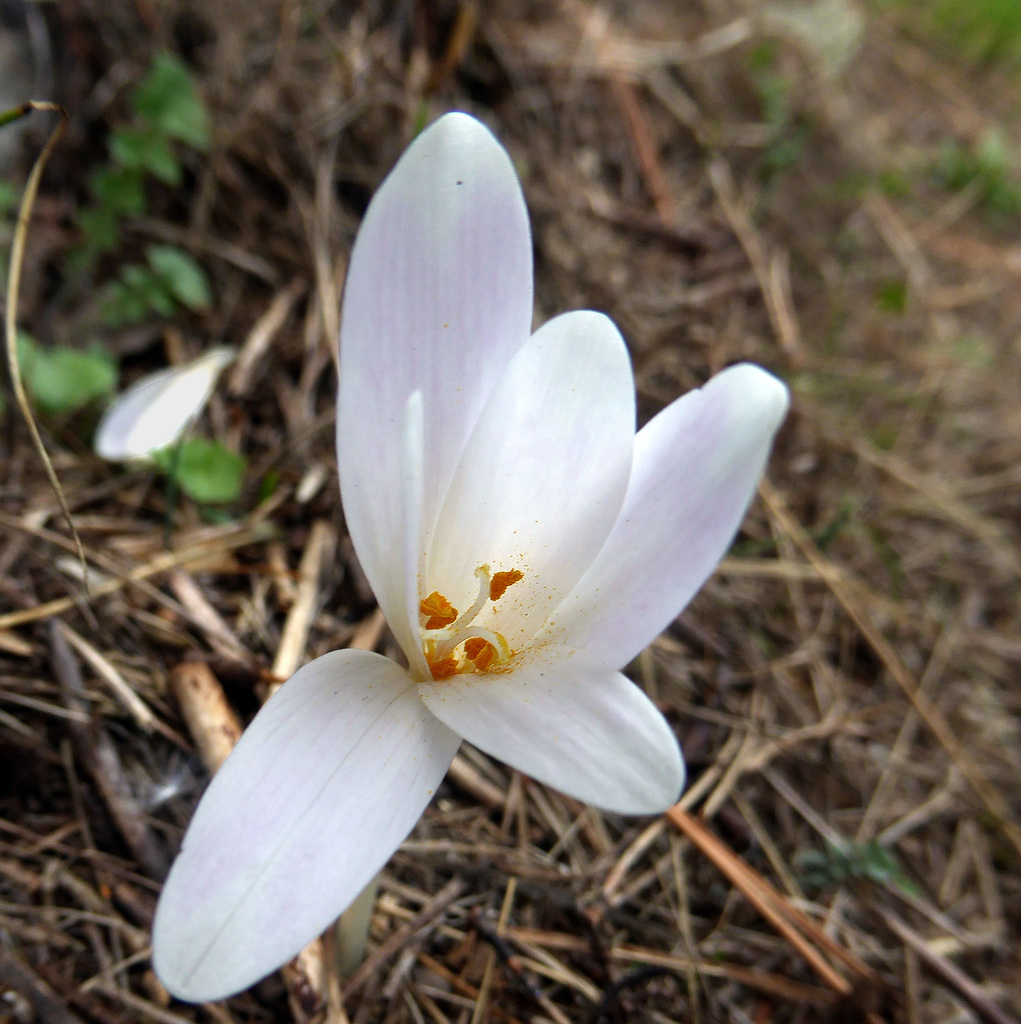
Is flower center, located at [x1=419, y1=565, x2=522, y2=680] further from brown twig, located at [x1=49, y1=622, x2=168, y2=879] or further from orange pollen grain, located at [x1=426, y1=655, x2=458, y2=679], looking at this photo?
brown twig, located at [x1=49, y1=622, x2=168, y2=879]

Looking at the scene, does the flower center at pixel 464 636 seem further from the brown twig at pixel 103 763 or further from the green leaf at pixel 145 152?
the green leaf at pixel 145 152

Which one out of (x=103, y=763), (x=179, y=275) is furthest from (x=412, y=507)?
(x=179, y=275)

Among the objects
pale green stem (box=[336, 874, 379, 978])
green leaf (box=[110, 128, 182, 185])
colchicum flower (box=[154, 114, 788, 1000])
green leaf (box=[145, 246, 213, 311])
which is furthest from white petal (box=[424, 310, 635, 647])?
green leaf (box=[110, 128, 182, 185])

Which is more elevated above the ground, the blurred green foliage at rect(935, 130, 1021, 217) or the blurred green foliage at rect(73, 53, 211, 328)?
the blurred green foliage at rect(73, 53, 211, 328)

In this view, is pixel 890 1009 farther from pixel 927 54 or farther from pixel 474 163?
pixel 927 54

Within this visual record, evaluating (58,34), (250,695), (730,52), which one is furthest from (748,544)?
(730,52)

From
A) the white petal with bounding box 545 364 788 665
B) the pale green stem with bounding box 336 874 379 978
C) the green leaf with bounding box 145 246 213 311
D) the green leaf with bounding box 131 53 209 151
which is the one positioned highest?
the green leaf with bounding box 131 53 209 151

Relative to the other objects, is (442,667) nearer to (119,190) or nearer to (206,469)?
(206,469)
